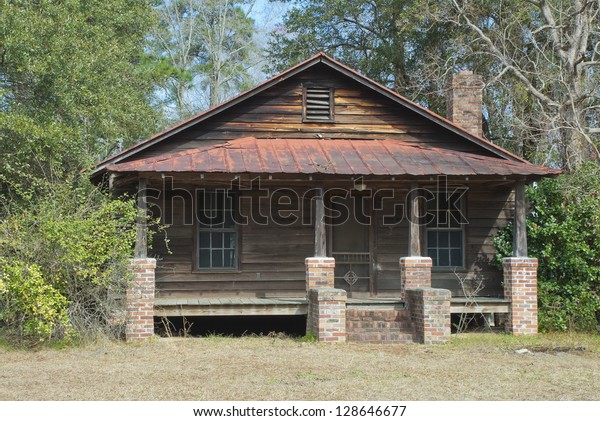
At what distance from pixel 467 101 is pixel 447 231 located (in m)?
3.18

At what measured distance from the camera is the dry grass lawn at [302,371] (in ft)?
28.4

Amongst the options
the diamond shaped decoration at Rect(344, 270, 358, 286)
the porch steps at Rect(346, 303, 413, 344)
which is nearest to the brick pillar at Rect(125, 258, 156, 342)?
the porch steps at Rect(346, 303, 413, 344)

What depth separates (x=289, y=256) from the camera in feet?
51.3

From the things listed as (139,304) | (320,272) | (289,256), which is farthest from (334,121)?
(139,304)

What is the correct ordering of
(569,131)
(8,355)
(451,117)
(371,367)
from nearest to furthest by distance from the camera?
(371,367) → (8,355) → (451,117) → (569,131)

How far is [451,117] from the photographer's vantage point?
17.3 m

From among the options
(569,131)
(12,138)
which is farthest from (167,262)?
(569,131)

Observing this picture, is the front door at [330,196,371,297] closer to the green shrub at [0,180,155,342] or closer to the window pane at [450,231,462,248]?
the window pane at [450,231,462,248]

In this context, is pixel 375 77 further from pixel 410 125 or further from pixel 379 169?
pixel 379 169

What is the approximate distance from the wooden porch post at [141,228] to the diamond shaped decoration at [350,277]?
14.8 feet

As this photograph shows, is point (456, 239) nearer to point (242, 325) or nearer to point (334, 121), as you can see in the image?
point (334, 121)

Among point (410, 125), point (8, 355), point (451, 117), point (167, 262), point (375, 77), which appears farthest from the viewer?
point (375, 77)

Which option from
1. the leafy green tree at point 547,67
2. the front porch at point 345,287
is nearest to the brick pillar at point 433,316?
the front porch at point 345,287

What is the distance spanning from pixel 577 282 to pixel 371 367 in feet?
20.0
